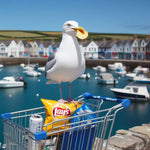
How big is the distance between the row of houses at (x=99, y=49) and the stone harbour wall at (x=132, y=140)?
224 feet

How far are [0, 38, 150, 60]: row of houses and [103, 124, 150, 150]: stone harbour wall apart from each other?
68344 millimetres

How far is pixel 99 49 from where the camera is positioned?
295 feet

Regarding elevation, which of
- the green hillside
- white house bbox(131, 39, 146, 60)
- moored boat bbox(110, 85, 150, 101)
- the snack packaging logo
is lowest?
moored boat bbox(110, 85, 150, 101)

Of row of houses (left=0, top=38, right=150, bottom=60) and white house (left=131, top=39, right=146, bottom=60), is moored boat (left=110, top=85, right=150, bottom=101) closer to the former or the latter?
row of houses (left=0, top=38, right=150, bottom=60)

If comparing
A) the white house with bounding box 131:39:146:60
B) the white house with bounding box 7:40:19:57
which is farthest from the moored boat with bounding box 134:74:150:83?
the white house with bounding box 7:40:19:57

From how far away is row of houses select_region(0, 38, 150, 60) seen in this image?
7644cm

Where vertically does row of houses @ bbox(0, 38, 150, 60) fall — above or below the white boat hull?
above

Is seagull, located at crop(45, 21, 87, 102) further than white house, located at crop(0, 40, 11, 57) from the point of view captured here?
No

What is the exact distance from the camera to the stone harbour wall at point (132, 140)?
20.6 feet

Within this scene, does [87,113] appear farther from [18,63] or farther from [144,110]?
[18,63]

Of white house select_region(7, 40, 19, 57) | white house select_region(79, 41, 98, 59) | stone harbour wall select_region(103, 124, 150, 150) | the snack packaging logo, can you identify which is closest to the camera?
the snack packaging logo

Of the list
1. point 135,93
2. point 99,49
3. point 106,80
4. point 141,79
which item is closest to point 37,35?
point 99,49

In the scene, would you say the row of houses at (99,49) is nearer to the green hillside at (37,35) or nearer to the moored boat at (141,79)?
the green hillside at (37,35)

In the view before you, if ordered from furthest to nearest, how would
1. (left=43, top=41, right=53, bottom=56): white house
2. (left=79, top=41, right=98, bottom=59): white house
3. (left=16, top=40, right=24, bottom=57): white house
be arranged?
(left=43, top=41, right=53, bottom=56): white house
(left=16, top=40, right=24, bottom=57): white house
(left=79, top=41, right=98, bottom=59): white house
